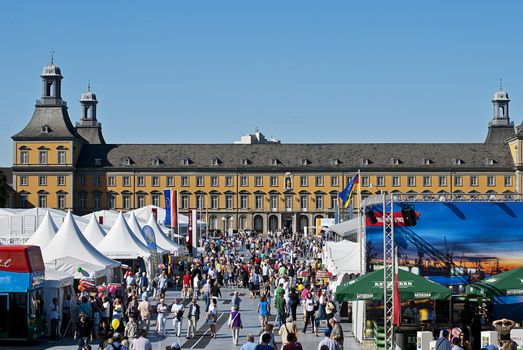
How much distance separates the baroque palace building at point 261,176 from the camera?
109062 millimetres

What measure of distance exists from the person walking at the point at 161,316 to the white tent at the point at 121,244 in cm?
→ 1206

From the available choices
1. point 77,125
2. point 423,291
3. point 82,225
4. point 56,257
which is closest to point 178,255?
point 82,225

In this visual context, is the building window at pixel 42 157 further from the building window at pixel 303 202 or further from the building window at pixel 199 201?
the building window at pixel 303 202

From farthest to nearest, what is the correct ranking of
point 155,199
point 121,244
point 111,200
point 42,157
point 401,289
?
point 111,200 → point 155,199 → point 42,157 → point 121,244 → point 401,289

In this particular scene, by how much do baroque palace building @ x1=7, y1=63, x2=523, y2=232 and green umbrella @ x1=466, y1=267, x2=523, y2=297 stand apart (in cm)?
8515

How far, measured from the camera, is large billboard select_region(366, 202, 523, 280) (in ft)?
90.2

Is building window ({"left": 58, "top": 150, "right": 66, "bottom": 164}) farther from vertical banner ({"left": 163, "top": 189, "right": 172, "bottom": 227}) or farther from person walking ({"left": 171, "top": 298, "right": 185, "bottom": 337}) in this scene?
person walking ({"left": 171, "top": 298, "right": 185, "bottom": 337})

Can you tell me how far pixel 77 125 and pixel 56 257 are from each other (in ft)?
301

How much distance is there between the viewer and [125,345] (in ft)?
61.2

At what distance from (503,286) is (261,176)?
88241 millimetres

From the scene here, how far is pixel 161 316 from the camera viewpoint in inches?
1051

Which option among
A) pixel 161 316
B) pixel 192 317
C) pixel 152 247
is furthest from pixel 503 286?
pixel 152 247

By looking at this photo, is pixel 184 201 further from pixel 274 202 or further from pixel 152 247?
pixel 152 247

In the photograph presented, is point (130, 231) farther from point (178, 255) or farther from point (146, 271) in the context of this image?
point (178, 255)
